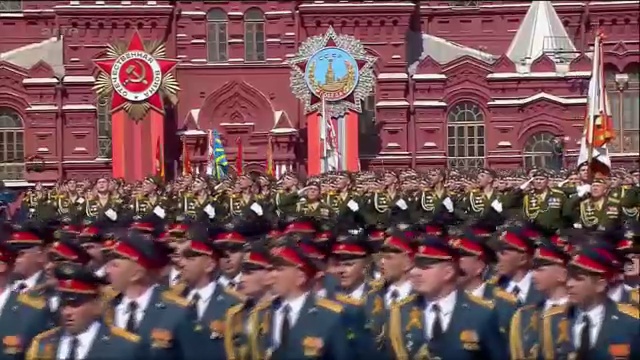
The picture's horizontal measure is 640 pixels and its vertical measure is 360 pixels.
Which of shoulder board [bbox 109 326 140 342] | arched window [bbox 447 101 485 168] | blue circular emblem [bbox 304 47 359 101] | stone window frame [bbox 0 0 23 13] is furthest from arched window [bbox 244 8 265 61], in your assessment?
shoulder board [bbox 109 326 140 342]

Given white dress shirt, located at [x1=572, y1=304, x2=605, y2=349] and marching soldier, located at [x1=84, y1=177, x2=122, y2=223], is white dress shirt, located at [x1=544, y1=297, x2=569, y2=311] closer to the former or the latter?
white dress shirt, located at [x1=572, y1=304, x2=605, y2=349]

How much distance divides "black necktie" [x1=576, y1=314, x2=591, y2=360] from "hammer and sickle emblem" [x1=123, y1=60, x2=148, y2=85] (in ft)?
77.8

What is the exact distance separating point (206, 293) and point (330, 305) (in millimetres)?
1334

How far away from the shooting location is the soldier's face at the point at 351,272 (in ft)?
27.6

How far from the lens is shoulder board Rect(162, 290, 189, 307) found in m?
7.11

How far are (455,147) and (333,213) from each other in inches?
743

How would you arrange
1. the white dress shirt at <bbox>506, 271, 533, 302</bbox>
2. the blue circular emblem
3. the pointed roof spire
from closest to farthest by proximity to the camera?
the white dress shirt at <bbox>506, 271, 533, 302</bbox>
the blue circular emblem
the pointed roof spire

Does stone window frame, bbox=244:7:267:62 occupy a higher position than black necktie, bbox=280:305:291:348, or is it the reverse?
stone window frame, bbox=244:7:267:62

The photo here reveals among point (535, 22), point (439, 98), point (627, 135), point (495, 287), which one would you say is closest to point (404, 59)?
point (439, 98)

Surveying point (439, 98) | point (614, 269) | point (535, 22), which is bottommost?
point (614, 269)

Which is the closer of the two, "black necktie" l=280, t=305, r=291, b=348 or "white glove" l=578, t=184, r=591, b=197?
"black necktie" l=280, t=305, r=291, b=348

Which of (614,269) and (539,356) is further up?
(614,269)

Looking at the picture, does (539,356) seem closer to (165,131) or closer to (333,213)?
(333,213)

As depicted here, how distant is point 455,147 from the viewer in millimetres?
33781
